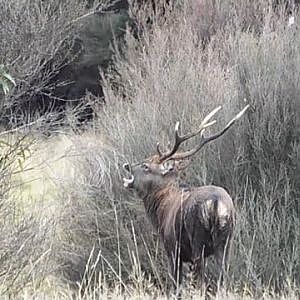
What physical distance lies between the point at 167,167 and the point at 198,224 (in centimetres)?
117

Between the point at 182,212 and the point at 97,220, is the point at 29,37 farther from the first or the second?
the point at 97,220

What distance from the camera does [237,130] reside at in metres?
10.1

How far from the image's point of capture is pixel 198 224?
7.61 metres

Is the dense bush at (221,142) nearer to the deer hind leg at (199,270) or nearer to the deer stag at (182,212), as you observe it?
the deer stag at (182,212)

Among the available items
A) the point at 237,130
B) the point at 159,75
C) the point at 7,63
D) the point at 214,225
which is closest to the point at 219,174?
the point at 237,130

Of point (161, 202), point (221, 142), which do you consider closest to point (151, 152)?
point (221, 142)

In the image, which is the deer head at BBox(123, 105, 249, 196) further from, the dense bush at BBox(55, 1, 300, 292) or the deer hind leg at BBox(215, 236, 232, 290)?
the deer hind leg at BBox(215, 236, 232, 290)

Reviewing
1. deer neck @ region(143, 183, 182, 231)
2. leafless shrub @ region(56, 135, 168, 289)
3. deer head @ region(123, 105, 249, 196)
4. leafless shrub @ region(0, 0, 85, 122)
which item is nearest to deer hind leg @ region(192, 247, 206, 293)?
deer neck @ region(143, 183, 182, 231)

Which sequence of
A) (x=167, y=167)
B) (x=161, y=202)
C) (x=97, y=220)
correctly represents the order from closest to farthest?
(x=161, y=202) → (x=167, y=167) → (x=97, y=220)

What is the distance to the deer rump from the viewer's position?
751 centimetres

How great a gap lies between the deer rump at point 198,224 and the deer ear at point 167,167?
0.37 metres

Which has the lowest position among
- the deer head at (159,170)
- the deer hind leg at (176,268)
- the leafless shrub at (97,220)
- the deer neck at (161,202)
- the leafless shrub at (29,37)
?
the leafless shrub at (97,220)

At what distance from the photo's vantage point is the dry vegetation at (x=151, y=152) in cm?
859

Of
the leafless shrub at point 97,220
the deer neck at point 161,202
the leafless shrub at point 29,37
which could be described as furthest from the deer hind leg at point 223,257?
the leafless shrub at point 29,37
